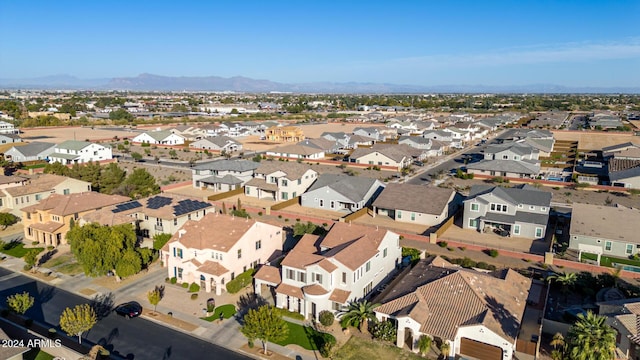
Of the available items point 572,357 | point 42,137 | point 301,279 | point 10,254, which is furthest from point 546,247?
point 42,137

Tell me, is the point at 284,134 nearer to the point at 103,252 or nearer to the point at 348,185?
the point at 348,185

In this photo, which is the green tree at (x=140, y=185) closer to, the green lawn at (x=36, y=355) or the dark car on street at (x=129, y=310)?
the dark car on street at (x=129, y=310)

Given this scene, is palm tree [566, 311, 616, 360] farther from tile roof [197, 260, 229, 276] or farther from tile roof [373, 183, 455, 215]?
tile roof [373, 183, 455, 215]

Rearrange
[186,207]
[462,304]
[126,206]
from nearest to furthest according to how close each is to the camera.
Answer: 1. [462,304]
2. [126,206]
3. [186,207]

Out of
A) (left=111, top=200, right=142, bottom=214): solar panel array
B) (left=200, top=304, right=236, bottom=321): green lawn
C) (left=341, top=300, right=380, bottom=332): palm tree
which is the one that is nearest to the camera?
(left=341, top=300, right=380, bottom=332): palm tree

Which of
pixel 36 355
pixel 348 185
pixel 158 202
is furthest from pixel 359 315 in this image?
pixel 348 185

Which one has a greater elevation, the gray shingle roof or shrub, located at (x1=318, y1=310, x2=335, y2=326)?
the gray shingle roof

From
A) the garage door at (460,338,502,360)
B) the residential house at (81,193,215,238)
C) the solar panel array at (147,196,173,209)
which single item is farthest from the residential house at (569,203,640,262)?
the solar panel array at (147,196,173,209)
